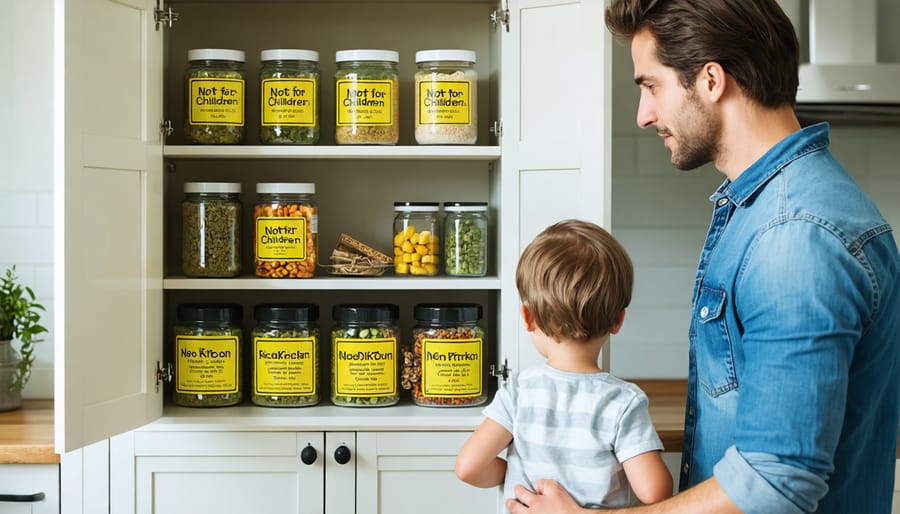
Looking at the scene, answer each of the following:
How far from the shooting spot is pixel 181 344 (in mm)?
2049

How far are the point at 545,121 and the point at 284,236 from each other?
2.02 feet

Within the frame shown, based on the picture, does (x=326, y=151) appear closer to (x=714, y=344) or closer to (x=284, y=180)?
(x=284, y=180)

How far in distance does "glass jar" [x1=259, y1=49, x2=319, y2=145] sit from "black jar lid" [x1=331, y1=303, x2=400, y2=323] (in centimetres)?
38

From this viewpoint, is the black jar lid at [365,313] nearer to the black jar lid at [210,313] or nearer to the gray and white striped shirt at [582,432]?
the black jar lid at [210,313]

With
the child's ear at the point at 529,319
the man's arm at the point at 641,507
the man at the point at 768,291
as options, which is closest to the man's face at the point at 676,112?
the man at the point at 768,291

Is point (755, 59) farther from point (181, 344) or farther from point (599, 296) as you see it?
point (181, 344)

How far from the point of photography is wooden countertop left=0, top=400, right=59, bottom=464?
Result: 6.15 feet

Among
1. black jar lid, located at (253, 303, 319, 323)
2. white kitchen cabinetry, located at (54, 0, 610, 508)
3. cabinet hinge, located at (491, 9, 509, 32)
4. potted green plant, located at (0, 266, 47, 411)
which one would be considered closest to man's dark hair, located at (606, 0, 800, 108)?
white kitchen cabinetry, located at (54, 0, 610, 508)

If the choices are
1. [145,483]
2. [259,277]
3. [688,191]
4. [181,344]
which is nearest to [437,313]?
[259,277]

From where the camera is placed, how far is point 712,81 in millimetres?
1292

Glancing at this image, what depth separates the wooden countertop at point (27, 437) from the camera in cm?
187

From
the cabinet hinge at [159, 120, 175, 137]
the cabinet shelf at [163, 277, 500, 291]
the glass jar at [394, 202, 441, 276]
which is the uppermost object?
the cabinet hinge at [159, 120, 175, 137]

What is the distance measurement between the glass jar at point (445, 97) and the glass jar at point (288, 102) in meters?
0.24

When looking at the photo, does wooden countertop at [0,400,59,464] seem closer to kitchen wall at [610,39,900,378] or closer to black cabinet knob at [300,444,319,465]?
black cabinet knob at [300,444,319,465]
